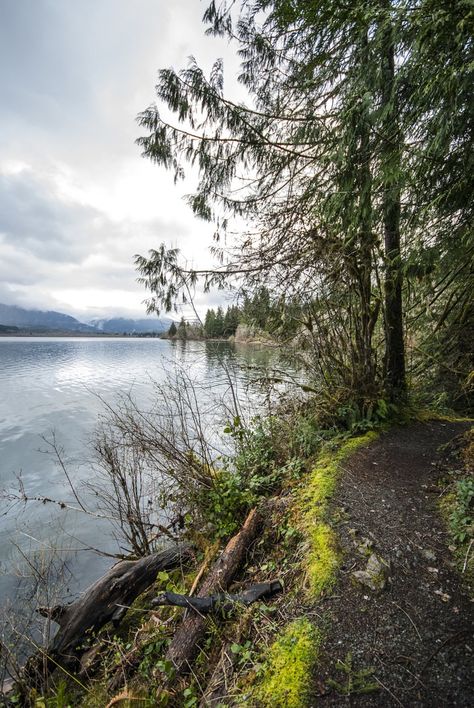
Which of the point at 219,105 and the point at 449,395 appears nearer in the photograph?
the point at 219,105

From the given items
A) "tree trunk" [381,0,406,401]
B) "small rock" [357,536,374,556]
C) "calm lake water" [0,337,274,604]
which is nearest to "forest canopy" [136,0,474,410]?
"tree trunk" [381,0,406,401]

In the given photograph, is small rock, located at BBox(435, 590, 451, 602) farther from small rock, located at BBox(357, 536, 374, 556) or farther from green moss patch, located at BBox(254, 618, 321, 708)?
green moss patch, located at BBox(254, 618, 321, 708)

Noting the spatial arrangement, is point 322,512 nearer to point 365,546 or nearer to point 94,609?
point 365,546

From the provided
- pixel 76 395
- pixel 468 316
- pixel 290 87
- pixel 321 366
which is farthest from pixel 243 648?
pixel 76 395

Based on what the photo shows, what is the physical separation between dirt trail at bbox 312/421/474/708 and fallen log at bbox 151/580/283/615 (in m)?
0.45

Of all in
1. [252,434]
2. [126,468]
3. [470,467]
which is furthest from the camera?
[126,468]

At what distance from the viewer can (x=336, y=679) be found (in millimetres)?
1418

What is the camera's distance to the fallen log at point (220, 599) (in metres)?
2.10

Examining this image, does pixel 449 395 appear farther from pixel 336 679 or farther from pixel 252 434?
pixel 336 679

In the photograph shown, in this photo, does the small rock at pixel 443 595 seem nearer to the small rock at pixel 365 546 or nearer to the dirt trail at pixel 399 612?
the dirt trail at pixel 399 612

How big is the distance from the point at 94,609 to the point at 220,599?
176 centimetres

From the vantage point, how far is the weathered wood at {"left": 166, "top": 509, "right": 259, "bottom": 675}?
2.05m

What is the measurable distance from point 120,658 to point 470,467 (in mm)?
3591

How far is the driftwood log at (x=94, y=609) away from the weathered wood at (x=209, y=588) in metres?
0.75
